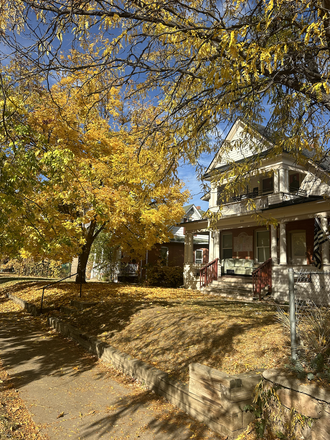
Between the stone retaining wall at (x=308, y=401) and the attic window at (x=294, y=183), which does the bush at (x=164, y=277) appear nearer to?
the attic window at (x=294, y=183)

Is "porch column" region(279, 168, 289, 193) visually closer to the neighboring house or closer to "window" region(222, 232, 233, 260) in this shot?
the neighboring house

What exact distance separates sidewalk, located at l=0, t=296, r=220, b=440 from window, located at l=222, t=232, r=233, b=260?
13609 millimetres

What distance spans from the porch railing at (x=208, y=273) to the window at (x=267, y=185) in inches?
189

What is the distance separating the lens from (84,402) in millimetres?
4828

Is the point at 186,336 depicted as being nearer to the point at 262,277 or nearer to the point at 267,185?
the point at 262,277

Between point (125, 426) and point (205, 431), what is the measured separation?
103cm

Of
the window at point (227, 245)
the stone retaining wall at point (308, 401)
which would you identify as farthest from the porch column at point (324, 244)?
the stone retaining wall at point (308, 401)

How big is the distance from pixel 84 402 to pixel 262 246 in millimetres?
14536

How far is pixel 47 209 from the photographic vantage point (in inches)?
333

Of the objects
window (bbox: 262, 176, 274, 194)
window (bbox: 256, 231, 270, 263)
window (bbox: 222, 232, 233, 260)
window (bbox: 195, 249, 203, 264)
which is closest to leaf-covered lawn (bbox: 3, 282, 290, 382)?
window (bbox: 256, 231, 270, 263)

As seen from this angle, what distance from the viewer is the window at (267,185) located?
17625mm

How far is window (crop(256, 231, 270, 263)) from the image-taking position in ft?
57.5

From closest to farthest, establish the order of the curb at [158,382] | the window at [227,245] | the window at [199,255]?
1. the curb at [158,382]
2. the window at [227,245]
3. the window at [199,255]

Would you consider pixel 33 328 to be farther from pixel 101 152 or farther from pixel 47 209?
pixel 101 152
